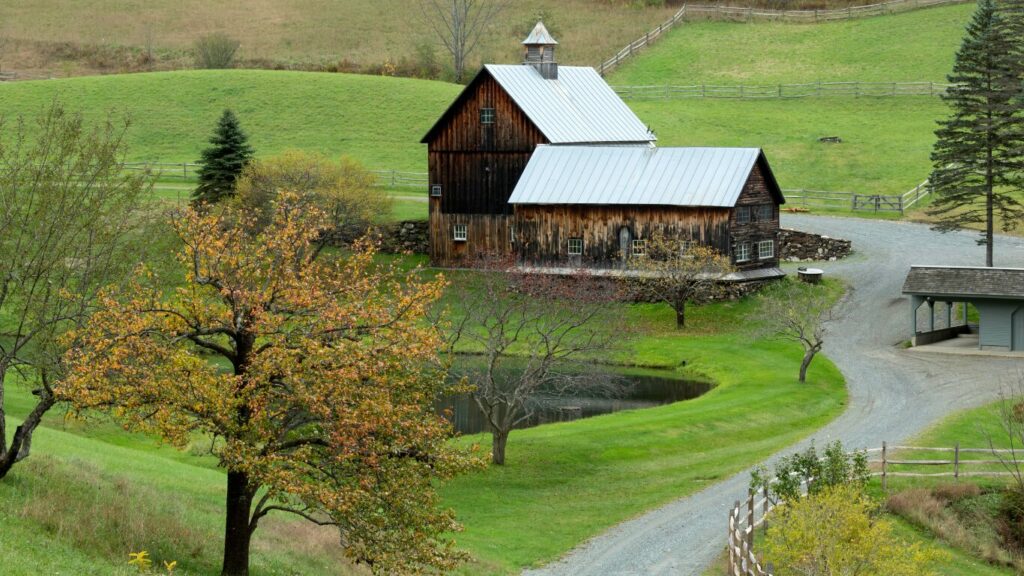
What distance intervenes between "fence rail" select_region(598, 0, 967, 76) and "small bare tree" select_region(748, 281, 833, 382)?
1865 inches

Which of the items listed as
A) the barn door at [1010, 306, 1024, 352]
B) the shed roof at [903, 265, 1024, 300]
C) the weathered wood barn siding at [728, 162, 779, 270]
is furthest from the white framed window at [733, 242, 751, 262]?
the barn door at [1010, 306, 1024, 352]

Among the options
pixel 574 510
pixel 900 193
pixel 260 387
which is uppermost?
pixel 900 193

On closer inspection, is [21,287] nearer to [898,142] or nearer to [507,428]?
[507,428]

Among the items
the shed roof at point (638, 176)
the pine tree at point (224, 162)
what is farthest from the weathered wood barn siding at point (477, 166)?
the pine tree at point (224, 162)

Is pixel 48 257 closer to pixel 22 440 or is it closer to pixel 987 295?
pixel 22 440

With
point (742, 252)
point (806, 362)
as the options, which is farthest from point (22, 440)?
point (742, 252)

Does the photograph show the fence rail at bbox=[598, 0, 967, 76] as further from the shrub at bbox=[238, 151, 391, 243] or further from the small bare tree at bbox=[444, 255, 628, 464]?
the small bare tree at bbox=[444, 255, 628, 464]

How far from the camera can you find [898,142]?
8144cm

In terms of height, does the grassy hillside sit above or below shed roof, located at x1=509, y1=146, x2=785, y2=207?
above

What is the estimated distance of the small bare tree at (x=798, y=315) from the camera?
155 ft

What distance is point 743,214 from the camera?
57875 millimetres

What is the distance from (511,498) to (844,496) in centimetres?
1026

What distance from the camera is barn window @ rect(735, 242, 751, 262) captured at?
5769 cm

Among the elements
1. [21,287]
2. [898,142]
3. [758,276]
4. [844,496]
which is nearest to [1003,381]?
[758,276]
